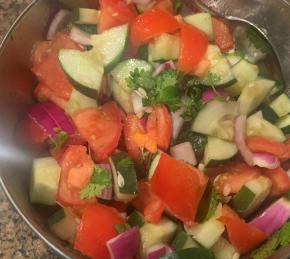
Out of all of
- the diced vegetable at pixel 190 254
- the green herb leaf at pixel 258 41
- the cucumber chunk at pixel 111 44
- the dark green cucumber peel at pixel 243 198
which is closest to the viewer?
the diced vegetable at pixel 190 254

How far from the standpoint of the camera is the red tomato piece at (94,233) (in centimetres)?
112

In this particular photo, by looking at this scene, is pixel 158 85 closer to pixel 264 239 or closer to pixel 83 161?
pixel 83 161

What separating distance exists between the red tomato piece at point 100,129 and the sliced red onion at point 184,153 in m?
0.15

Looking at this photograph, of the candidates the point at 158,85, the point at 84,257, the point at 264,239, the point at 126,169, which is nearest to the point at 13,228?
the point at 84,257

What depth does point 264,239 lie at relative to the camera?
1207mm

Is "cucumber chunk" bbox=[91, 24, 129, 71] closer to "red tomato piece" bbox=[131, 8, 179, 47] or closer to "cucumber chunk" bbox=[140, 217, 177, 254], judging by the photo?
"red tomato piece" bbox=[131, 8, 179, 47]

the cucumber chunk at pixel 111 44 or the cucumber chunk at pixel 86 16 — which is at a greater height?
the cucumber chunk at pixel 86 16

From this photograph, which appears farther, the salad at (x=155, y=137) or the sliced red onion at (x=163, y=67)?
the sliced red onion at (x=163, y=67)

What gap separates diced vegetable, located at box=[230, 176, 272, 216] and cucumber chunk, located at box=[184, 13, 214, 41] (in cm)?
45

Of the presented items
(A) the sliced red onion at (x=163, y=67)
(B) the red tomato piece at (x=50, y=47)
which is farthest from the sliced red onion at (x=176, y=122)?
(B) the red tomato piece at (x=50, y=47)

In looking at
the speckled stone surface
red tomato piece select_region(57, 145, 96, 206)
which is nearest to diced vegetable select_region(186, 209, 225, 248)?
red tomato piece select_region(57, 145, 96, 206)

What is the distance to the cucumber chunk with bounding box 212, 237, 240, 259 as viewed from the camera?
3.97ft

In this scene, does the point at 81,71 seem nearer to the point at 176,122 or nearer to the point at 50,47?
the point at 50,47

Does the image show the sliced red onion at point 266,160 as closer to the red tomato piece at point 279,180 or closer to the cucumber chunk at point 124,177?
the red tomato piece at point 279,180
